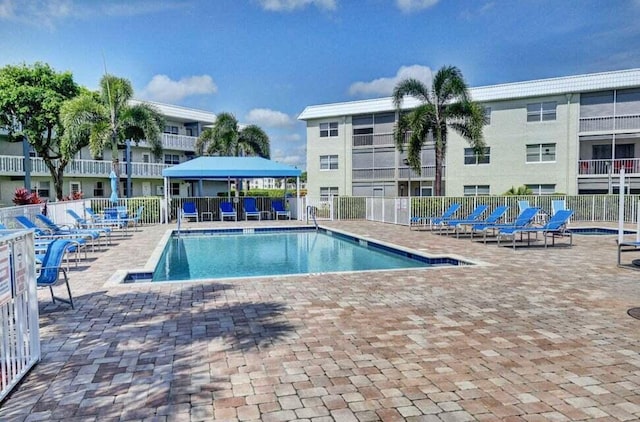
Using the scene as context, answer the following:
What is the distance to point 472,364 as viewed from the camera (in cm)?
392

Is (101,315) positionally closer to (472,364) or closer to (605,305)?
(472,364)

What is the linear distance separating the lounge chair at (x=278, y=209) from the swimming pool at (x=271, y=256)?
536cm

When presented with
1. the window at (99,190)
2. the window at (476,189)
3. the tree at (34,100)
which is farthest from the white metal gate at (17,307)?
the window at (99,190)

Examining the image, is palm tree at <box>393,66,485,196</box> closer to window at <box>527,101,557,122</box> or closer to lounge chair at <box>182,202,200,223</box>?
window at <box>527,101,557,122</box>

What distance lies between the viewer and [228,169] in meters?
21.5

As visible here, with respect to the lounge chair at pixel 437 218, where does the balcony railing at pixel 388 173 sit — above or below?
above

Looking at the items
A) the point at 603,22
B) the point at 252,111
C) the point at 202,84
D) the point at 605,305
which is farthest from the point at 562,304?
the point at 252,111

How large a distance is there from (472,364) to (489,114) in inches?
1092

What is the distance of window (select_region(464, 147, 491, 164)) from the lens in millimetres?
29039

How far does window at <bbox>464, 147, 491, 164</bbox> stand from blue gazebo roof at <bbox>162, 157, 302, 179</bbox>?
13.2 metres

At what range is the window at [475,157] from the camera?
2904 centimetres

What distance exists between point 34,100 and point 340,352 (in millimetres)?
27140

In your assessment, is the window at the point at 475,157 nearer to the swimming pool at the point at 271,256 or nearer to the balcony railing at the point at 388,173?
the balcony railing at the point at 388,173

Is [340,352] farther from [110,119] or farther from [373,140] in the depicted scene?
[373,140]
